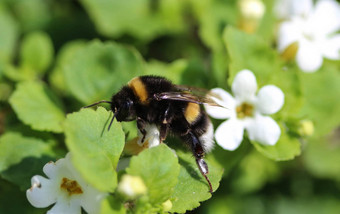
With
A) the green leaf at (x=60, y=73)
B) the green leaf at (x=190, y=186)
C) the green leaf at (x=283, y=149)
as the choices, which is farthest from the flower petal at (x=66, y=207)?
the green leaf at (x=60, y=73)

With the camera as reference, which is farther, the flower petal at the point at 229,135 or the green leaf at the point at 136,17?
the green leaf at the point at 136,17

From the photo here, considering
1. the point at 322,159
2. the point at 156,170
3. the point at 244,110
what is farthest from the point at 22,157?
the point at 322,159

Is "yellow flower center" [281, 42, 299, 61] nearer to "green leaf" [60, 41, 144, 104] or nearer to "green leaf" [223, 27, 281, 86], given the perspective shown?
"green leaf" [223, 27, 281, 86]

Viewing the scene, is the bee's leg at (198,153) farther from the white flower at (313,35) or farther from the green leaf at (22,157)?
the white flower at (313,35)

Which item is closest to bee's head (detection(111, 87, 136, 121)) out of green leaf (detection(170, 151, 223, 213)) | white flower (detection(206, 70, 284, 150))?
green leaf (detection(170, 151, 223, 213))

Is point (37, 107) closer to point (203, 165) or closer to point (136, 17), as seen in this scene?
point (203, 165)

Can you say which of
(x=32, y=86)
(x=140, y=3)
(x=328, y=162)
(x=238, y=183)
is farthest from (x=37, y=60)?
(x=328, y=162)
